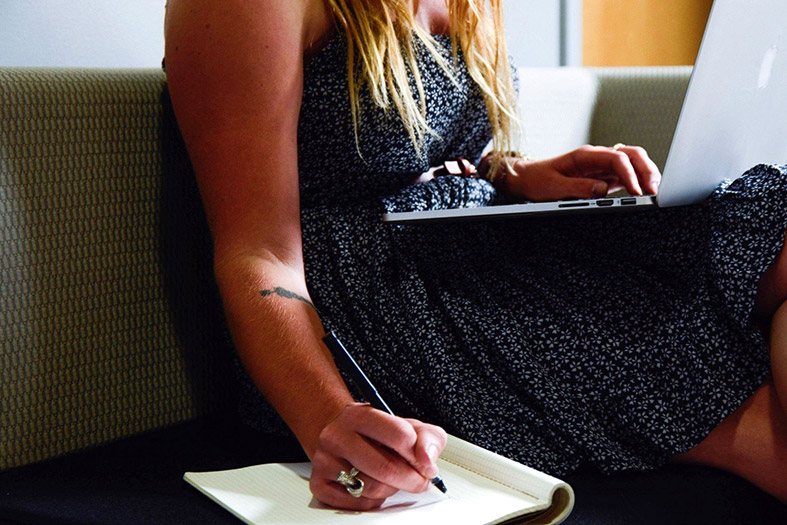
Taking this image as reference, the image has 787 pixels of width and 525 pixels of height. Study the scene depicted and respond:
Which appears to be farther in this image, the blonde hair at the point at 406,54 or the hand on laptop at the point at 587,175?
the hand on laptop at the point at 587,175

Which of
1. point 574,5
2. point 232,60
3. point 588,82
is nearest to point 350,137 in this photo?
point 232,60

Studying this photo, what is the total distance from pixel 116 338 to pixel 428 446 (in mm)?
441

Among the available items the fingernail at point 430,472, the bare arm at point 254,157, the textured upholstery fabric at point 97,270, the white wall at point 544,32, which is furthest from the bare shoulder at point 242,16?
the white wall at point 544,32

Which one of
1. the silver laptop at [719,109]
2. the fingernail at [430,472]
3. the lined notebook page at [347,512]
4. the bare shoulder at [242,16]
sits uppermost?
the bare shoulder at [242,16]

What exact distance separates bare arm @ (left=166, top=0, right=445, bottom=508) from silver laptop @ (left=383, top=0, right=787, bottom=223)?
0.43 feet

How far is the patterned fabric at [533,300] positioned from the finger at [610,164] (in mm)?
85

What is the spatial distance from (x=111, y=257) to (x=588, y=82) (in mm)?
1076

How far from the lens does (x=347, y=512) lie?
632mm

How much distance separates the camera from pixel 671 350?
788mm

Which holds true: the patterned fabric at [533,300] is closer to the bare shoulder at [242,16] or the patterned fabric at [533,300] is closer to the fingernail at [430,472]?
the bare shoulder at [242,16]

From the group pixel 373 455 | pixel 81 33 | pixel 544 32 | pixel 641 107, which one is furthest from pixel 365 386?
pixel 544 32

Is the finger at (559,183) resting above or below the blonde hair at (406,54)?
below

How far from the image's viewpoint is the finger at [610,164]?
983 mm

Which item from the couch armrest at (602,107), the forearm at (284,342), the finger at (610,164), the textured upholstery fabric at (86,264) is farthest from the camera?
the couch armrest at (602,107)
